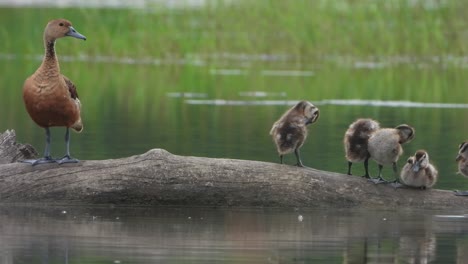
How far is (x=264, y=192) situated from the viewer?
42.8 ft

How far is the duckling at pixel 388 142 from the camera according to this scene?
1350 centimetres

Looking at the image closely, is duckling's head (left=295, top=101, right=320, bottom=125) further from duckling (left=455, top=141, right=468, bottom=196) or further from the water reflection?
duckling (left=455, top=141, right=468, bottom=196)

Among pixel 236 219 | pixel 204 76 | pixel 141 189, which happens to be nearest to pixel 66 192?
pixel 141 189

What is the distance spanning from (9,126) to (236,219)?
25.7ft

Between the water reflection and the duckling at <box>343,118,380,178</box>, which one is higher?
the duckling at <box>343,118,380,178</box>

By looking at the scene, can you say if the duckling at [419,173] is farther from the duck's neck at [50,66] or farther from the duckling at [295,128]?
the duck's neck at [50,66]

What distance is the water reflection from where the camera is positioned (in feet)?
34.9

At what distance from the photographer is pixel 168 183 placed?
42.5 ft

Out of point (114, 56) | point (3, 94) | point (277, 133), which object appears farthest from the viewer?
point (114, 56)

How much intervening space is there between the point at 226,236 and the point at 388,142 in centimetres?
242

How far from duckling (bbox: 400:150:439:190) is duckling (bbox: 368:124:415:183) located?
10.4 inches

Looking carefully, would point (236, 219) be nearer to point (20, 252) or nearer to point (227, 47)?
point (20, 252)

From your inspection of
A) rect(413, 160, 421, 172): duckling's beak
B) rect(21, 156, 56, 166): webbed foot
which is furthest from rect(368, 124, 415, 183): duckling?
rect(21, 156, 56, 166): webbed foot

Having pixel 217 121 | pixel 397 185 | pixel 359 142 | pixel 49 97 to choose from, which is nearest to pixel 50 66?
pixel 49 97
